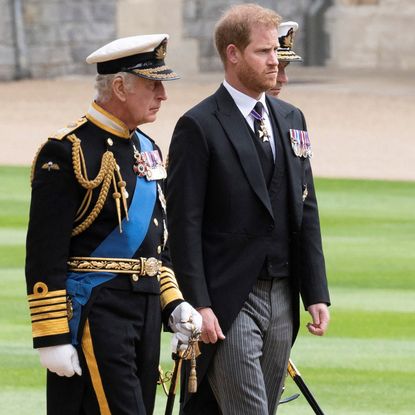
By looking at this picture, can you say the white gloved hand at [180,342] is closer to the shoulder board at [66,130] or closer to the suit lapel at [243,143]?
the suit lapel at [243,143]

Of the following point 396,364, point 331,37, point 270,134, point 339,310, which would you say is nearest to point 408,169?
point 339,310

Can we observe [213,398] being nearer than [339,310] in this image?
Yes

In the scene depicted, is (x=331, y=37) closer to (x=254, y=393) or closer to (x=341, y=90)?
(x=341, y=90)

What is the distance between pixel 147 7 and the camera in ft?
92.8

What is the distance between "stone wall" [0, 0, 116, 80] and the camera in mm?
26531

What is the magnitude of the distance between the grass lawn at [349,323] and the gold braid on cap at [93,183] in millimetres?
2468

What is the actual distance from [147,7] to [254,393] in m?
23.7

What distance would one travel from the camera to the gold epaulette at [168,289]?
4828 millimetres

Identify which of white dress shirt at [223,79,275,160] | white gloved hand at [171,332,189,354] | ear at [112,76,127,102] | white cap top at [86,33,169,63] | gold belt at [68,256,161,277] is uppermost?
white cap top at [86,33,169,63]

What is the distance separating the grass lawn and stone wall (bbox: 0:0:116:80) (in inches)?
508

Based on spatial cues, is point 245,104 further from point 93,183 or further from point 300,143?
point 93,183

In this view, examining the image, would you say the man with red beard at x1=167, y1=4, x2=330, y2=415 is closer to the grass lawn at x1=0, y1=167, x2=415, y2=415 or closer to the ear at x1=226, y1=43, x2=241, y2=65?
the ear at x1=226, y1=43, x2=241, y2=65

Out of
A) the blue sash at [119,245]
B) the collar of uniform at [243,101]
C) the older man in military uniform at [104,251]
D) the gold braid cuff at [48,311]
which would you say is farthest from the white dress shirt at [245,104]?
the gold braid cuff at [48,311]

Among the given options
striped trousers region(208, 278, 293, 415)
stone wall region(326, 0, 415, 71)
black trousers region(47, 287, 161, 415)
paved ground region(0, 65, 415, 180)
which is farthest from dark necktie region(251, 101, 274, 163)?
stone wall region(326, 0, 415, 71)
